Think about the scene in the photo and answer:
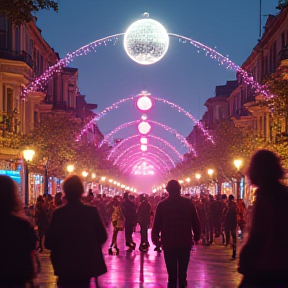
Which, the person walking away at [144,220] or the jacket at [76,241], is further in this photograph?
the person walking away at [144,220]

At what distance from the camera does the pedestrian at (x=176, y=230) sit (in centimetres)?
1052

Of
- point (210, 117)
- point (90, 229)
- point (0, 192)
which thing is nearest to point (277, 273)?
point (90, 229)

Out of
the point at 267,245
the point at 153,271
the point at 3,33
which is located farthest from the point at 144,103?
the point at 267,245

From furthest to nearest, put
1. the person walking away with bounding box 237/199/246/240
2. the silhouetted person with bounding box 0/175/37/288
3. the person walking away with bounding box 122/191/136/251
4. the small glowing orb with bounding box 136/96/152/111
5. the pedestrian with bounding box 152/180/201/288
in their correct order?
the small glowing orb with bounding box 136/96/152/111
the person walking away with bounding box 122/191/136/251
the person walking away with bounding box 237/199/246/240
the pedestrian with bounding box 152/180/201/288
the silhouetted person with bounding box 0/175/37/288

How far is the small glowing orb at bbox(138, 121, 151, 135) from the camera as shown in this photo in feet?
188

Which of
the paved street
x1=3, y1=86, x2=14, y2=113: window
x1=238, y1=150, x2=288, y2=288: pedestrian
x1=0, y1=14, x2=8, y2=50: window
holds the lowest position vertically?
the paved street

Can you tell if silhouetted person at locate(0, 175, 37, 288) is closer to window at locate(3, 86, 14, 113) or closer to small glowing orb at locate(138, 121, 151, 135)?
window at locate(3, 86, 14, 113)

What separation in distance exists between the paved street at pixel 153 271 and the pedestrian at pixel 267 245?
8143 millimetres

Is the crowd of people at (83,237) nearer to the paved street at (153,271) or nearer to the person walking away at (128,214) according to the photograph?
the paved street at (153,271)

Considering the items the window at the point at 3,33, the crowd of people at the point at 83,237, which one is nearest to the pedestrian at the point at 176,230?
the crowd of people at the point at 83,237

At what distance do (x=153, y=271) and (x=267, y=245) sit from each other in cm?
1131

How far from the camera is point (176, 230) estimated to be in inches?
418

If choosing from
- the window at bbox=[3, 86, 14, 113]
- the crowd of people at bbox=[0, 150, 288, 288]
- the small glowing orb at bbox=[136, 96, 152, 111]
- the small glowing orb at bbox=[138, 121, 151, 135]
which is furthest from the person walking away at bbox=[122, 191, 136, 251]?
the small glowing orb at bbox=[138, 121, 151, 135]

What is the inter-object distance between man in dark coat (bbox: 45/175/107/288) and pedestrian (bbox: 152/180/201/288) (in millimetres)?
3151
